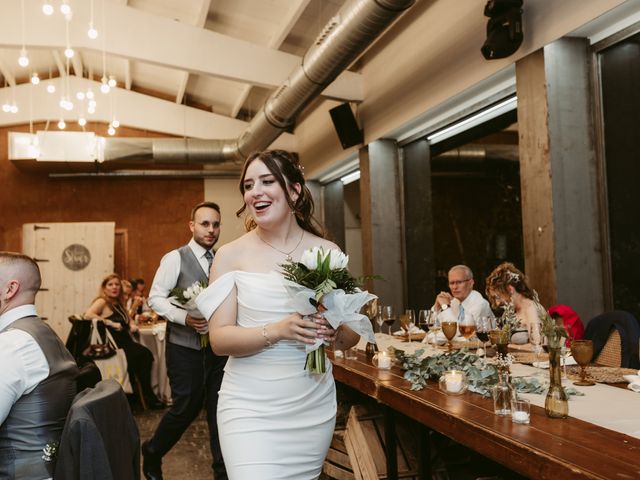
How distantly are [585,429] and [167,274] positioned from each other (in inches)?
108

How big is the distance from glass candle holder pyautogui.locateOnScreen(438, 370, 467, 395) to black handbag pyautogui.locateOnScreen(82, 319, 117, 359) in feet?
15.5

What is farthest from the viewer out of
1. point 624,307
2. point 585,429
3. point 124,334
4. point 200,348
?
point 124,334

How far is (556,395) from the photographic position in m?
1.94

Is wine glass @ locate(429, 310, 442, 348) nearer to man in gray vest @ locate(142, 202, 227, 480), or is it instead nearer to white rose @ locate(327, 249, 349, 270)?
man in gray vest @ locate(142, 202, 227, 480)

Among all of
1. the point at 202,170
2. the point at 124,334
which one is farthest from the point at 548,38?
the point at 202,170

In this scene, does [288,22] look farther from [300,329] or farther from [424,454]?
[300,329]

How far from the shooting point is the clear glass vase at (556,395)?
1.93m

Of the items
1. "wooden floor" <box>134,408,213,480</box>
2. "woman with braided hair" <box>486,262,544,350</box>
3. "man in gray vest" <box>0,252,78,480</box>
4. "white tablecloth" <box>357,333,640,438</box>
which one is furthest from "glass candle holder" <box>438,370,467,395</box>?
"wooden floor" <box>134,408,213,480</box>

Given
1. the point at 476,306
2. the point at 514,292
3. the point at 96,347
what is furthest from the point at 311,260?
the point at 96,347

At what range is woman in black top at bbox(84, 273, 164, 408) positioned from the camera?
668cm

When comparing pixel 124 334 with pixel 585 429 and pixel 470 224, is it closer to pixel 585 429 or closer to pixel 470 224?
pixel 585 429

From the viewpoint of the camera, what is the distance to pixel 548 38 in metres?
4.62

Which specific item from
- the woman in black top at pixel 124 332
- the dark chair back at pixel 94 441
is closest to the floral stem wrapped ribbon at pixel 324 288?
the dark chair back at pixel 94 441

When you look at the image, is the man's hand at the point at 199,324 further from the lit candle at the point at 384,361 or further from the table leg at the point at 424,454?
the table leg at the point at 424,454
